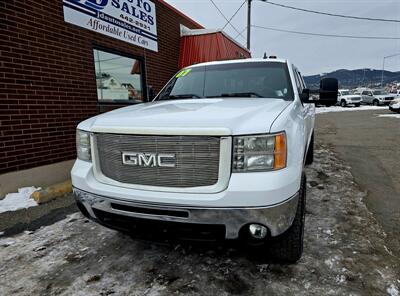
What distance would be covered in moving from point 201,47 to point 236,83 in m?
6.38

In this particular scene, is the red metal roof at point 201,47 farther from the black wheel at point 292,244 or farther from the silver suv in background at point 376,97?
the silver suv in background at point 376,97

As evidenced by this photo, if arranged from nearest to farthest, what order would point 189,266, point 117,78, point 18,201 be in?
point 189,266
point 18,201
point 117,78

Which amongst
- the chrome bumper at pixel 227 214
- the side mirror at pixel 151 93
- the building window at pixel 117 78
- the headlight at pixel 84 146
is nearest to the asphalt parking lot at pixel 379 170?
the chrome bumper at pixel 227 214

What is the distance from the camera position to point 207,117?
82.6 inches

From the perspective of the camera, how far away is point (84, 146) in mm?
2543

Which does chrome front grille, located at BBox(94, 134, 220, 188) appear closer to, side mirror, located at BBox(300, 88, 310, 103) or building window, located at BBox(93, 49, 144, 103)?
side mirror, located at BBox(300, 88, 310, 103)

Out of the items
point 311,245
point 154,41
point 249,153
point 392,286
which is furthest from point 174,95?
point 154,41

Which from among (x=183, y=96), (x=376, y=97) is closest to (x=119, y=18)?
(x=183, y=96)

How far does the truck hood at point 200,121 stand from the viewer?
1958mm

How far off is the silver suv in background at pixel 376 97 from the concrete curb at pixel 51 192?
35.4 metres

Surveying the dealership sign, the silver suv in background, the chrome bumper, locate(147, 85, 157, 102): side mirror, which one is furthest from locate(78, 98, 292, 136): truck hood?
the silver suv in background

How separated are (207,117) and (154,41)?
628 cm

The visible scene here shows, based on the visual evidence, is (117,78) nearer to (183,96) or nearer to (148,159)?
(183,96)

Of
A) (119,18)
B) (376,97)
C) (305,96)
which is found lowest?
(376,97)
